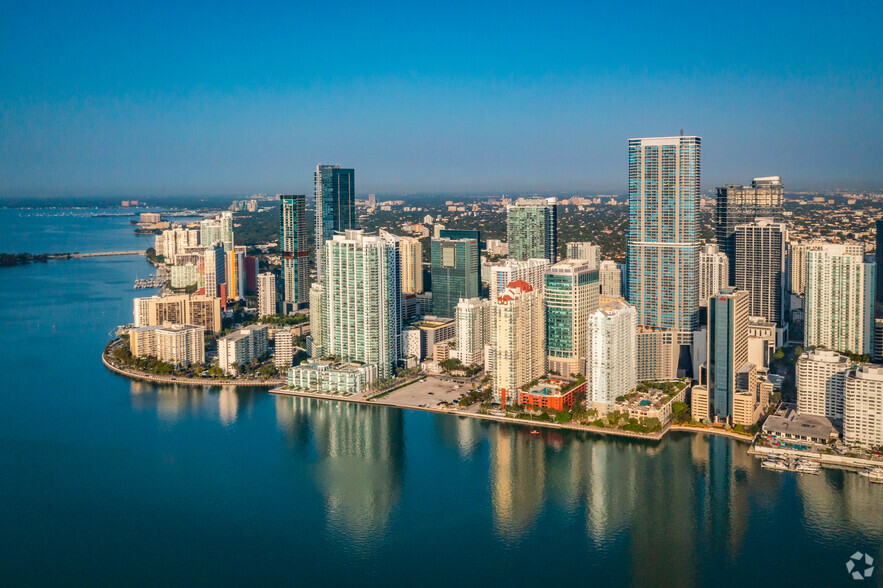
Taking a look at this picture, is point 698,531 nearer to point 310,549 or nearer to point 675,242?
point 310,549

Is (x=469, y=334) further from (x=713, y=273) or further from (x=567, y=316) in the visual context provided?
(x=713, y=273)

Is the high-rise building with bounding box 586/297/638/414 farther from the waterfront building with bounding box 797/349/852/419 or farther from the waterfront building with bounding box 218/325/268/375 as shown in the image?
the waterfront building with bounding box 218/325/268/375

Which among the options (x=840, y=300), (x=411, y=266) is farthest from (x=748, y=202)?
(x=411, y=266)

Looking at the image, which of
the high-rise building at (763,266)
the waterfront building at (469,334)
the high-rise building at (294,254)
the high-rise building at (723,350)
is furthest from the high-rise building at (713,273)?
the high-rise building at (294,254)

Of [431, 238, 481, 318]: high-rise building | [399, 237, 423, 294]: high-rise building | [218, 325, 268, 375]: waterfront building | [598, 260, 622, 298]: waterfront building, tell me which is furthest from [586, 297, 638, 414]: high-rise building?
[399, 237, 423, 294]: high-rise building

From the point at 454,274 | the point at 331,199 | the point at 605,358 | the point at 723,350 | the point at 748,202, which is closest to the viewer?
the point at 723,350

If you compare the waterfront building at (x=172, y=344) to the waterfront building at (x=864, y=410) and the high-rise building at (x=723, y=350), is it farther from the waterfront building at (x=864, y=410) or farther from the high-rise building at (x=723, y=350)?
the waterfront building at (x=864, y=410)

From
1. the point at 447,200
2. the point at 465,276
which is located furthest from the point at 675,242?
the point at 447,200
